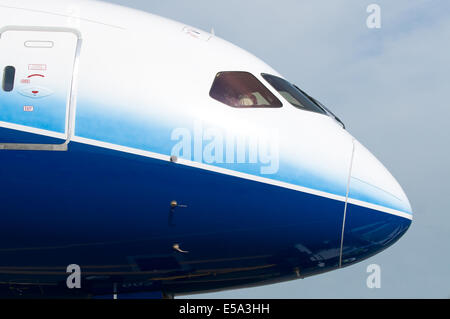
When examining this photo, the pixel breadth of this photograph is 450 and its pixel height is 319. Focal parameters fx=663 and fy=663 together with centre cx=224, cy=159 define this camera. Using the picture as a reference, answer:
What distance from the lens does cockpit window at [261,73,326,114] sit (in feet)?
33.9

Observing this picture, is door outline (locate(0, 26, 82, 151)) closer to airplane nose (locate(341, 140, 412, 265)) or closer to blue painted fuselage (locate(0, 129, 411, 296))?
blue painted fuselage (locate(0, 129, 411, 296))

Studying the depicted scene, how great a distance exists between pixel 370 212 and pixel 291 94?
2.34m

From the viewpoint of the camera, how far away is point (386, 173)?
10.1 metres

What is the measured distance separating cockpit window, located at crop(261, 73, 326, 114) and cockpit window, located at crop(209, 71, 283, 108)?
0.84 ft

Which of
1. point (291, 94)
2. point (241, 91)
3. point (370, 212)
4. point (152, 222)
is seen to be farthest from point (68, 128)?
point (370, 212)

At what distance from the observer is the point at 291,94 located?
10531 millimetres

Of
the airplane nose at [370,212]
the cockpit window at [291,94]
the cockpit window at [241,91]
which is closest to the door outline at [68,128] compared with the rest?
the cockpit window at [241,91]

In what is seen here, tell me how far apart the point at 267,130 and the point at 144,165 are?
6.00 feet

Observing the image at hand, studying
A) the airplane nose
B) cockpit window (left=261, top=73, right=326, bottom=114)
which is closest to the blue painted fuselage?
the airplane nose

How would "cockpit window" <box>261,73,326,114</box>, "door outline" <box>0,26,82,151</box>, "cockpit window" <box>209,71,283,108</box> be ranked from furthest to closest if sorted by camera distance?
"cockpit window" <box>261,73,326,114</box> → "cockpit window" <box>209,71,283,108</box> → "door outline" <box>0,26,82,151</box>

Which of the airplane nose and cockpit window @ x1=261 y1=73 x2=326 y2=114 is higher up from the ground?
cockpit window @ x1=261 y1=73 x2=326 y2=114

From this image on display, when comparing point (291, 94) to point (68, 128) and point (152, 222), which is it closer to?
point (152, 222)

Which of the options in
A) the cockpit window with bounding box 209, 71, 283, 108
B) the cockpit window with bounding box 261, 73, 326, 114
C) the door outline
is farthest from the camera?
the cockpit window with bounding box 261, 73, 326, 114

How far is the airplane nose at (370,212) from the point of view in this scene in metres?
9.38
